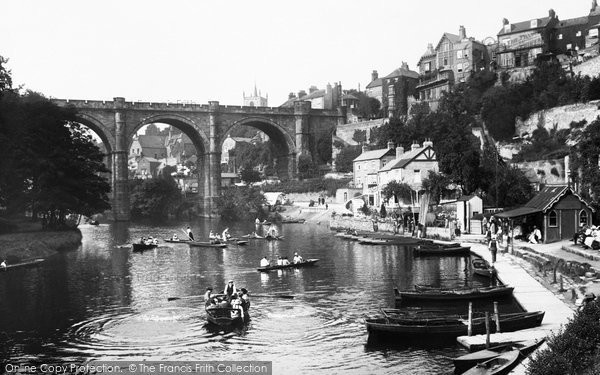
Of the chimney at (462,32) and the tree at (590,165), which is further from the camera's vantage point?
the chimney at (462,32)

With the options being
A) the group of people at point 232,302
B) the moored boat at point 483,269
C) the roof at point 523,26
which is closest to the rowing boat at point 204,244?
the moored boat at point 483,269

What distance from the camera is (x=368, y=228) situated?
240 feet

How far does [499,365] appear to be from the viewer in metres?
19.1

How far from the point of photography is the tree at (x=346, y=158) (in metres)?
112

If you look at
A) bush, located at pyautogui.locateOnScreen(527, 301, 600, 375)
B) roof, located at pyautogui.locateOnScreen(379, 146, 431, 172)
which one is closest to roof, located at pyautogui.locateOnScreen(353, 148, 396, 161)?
roof, located at pyautogui.locateOnScreen(379, 146, 431, 172)

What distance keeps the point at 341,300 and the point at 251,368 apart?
38.1 feet

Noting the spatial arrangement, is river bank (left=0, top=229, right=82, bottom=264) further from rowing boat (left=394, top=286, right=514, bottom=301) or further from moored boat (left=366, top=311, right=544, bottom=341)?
moored boat (left=366, top=311, right=544, bottom=341)

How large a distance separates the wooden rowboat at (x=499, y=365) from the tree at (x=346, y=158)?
3617 inches

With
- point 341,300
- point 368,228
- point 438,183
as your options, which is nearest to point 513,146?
point 438,183

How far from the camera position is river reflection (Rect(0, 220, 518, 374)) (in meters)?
23.5

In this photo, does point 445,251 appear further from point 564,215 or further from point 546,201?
point 564,215

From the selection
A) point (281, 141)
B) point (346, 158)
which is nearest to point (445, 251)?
point (346, 158)

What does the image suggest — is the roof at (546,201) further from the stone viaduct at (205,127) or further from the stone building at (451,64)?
the stone viaduct at (205,127)

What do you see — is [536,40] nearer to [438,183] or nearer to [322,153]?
[438,183]
